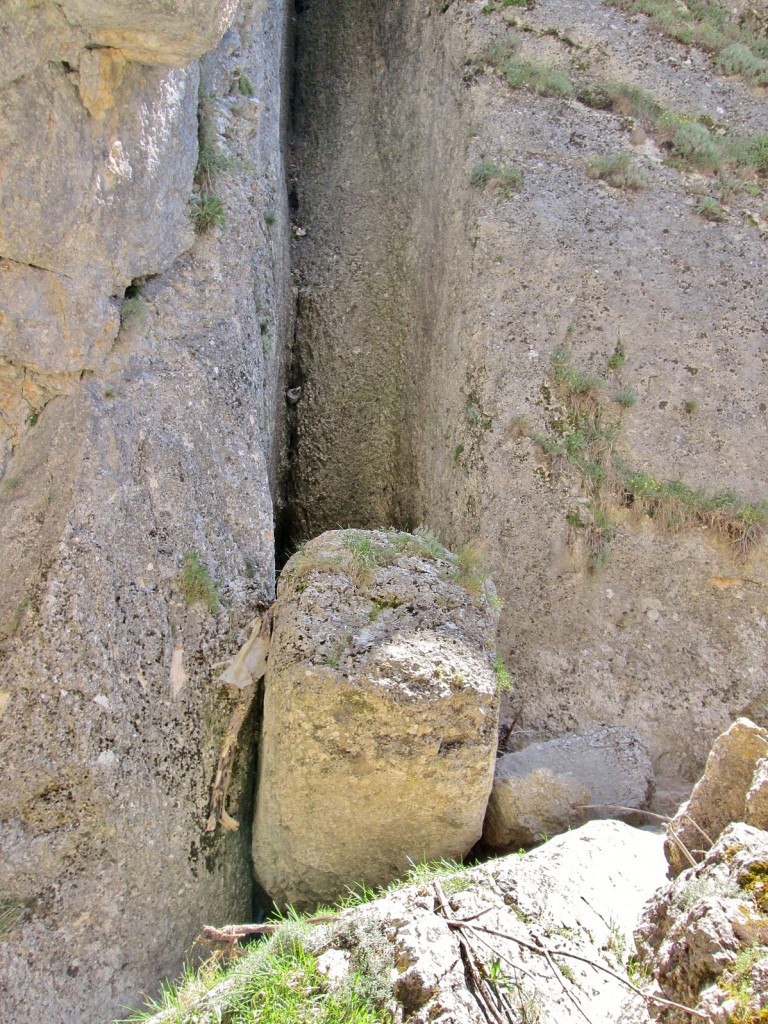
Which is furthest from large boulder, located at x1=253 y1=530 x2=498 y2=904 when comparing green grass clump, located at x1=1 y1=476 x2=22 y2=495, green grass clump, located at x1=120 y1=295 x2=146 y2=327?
green grass clump, located at x1=120 y1=295 x2=146 y2=327

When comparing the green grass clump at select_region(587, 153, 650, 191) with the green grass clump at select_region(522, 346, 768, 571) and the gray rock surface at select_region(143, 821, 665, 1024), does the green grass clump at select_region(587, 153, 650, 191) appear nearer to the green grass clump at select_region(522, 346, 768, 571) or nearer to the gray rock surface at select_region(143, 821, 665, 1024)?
the green grass clump at select_region(522, 346, 768, 571)

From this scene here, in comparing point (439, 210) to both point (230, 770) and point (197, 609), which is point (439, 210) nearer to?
point (197, 609)

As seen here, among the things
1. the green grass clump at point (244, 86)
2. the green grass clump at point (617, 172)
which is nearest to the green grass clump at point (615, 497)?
the green grass clump at point (617, 172)

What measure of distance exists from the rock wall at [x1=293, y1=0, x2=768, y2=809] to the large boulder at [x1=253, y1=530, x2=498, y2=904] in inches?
67.1

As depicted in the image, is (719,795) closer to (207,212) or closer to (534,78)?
(207,212)

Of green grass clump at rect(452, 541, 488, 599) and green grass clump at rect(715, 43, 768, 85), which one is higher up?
green grass clump at rect(715, 43, 768, 85)

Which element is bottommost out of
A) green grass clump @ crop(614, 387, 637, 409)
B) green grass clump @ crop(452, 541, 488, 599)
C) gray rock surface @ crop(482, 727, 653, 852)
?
gray rock surface @ crop(482, 727, 653, 852)

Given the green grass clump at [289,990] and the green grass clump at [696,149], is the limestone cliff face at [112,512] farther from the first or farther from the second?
the green grass clump at [696,149]

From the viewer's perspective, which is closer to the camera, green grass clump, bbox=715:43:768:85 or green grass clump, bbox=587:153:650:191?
green grass clump, bbox=587:153:650:191

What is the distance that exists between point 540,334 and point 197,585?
4009 mm

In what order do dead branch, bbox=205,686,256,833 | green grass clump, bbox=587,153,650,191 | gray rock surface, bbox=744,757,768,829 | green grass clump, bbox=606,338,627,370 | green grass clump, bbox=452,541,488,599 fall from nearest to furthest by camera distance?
gray rock surface, bbox=744,757,768,829, dead branch, bbox=205,686,256,833, green grass clump, bbox=452,541,488,599, green grass clump, bbox=606,338,627,370, green grass clump, bbox=587,153,650,191

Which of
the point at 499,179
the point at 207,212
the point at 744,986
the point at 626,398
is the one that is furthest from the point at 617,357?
the point at 744,986

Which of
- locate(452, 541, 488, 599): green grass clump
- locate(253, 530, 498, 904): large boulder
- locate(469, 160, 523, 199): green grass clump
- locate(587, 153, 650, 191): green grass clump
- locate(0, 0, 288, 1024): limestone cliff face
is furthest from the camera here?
locate(587, 153, 650, 191): green grass clump

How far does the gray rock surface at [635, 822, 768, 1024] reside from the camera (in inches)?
120
